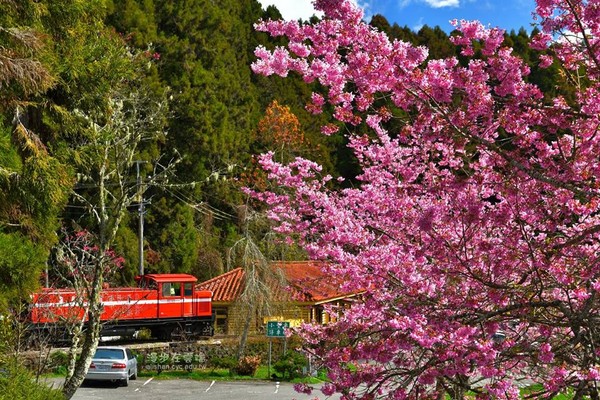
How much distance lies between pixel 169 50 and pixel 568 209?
3521 centimetres

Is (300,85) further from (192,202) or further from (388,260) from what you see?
(388,260)

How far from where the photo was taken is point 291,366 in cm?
2366

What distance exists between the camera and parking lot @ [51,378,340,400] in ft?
63.4

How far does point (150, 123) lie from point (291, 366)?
1314 cm

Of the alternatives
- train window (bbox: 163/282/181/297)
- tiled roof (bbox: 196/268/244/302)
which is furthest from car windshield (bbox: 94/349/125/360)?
tiled roof (bbox: 196/268/244/302)

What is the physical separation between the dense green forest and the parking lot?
3.87 metres

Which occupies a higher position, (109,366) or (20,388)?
(20,388)

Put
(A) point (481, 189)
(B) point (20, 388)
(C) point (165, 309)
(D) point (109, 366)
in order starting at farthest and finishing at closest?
(C) point (165, 309) → (D) point (109, 366) → (B) point (20, 388) → (A) point (481, 189)

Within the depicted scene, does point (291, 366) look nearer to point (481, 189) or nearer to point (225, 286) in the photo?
point (225, 286)

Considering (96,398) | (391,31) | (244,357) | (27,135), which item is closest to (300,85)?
(391,31)

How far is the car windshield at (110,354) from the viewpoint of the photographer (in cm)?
2124

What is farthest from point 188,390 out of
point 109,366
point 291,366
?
point 291,366

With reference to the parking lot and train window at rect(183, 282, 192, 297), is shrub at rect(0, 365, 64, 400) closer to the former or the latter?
the parking lot

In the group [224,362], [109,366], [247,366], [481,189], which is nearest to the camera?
[481,189]
